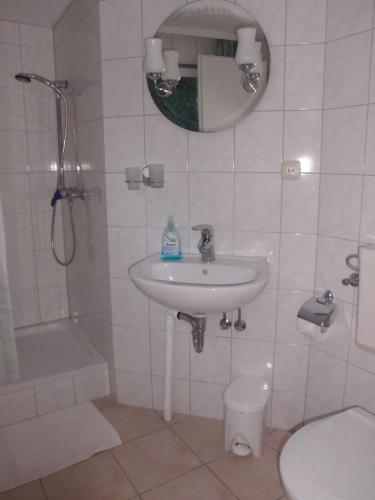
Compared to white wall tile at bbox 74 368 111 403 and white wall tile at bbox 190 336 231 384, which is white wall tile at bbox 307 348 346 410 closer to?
white wall tile at bbox 190 336 231 384

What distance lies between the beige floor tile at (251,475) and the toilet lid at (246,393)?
24 centimetres

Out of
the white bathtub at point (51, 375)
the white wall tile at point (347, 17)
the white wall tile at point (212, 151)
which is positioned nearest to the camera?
the white wall tile at point (347, 17)

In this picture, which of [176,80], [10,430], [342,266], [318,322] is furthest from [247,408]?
[176,80]

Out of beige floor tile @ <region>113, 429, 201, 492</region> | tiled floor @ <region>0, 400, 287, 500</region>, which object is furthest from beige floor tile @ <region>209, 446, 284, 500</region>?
beige floor tile @ <region>113, 429, 201, 492</region>

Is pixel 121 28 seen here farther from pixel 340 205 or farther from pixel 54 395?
pixel 54 395

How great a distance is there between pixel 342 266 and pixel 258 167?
1.83ft

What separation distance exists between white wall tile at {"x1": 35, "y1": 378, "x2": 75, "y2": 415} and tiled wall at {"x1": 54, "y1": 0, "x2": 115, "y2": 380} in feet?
0.79

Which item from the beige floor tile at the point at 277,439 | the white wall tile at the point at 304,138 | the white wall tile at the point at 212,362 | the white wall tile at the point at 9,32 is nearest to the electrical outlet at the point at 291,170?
the white wall tile at the point at 304,138

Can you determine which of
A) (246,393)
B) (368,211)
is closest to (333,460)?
(246,393)

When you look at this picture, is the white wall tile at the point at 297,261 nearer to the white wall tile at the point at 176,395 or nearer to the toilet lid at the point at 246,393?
the toilet lid at the point at 246,393

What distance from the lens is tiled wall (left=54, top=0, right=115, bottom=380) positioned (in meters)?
2.04

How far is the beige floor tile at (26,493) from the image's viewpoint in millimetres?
1641

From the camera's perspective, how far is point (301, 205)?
5.91 feet

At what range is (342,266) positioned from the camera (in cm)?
173
